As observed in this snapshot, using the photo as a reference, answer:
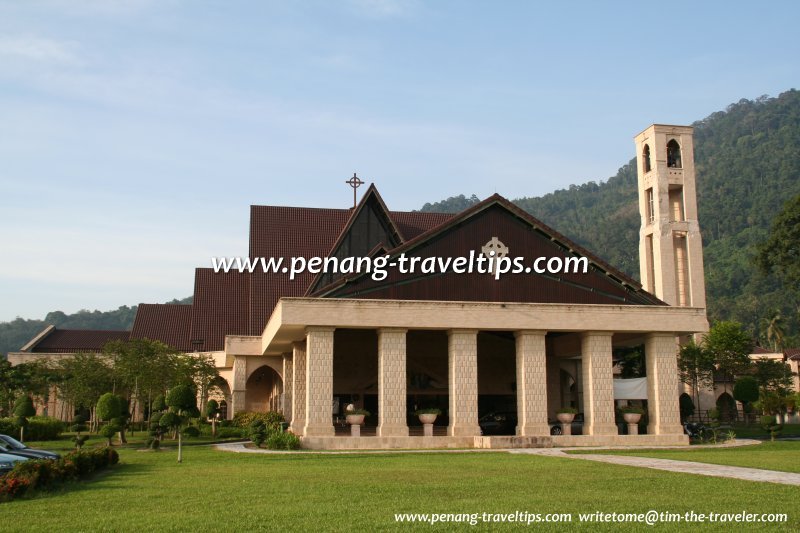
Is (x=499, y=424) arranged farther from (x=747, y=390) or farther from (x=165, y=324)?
(x=165, y=324)

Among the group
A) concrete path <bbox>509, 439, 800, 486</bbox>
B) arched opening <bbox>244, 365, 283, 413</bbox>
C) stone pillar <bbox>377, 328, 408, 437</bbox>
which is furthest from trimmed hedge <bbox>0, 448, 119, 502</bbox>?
arched opening <bbox>244, 365, 283, 413</bbox>

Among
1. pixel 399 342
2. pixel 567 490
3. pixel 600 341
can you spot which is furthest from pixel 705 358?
pixel 567 490

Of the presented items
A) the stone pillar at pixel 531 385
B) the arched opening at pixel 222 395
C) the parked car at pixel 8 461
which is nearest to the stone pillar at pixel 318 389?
the stone pillar at pixel 531 385

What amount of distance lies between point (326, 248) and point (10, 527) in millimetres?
42435

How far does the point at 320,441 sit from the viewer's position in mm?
32469

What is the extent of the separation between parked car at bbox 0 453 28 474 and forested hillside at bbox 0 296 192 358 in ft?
495

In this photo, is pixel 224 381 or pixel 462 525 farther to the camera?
pixel 224 381

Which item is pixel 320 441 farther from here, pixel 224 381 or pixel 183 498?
pixel 224 381

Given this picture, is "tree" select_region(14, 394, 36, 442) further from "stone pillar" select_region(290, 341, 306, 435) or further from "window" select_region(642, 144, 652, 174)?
"window" select_region(642, 144, 652, 174)

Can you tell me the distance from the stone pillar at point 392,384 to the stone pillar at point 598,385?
8330 millimetres

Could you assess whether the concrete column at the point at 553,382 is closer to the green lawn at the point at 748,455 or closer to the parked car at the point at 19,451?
the green lawn at the point at 748,455

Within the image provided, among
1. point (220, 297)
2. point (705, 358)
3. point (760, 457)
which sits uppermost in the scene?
point (220, 297)

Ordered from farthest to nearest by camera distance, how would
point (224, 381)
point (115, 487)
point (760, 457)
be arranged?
point (224, 381) → point (760, 457) → point (115, 487)

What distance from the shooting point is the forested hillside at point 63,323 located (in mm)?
167125
